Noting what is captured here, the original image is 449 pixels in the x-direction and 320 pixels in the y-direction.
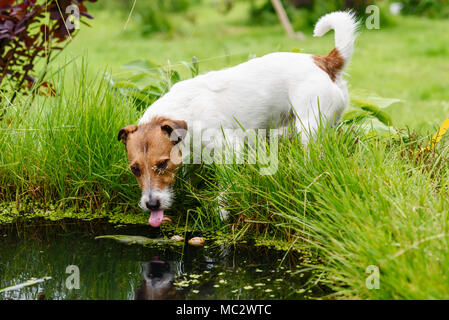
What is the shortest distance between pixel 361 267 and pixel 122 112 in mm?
2449

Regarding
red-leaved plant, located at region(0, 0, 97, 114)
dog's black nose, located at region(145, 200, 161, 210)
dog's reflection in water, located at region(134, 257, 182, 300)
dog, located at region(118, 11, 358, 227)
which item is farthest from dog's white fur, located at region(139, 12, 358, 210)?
red-leaved plant, located at region(0, 0, 97, 114)

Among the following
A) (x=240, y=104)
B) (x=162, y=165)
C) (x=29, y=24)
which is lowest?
(x=162, y=165)

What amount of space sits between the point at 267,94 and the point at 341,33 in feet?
2.54

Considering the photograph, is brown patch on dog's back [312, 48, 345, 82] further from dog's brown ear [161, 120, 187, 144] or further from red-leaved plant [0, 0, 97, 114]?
red-leaved plant [0, 0, 97, 114]

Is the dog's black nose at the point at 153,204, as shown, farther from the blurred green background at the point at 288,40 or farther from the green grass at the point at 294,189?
the blurred green background at the point at 288,40

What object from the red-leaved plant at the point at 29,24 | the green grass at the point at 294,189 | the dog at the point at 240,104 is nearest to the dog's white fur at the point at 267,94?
the dog at the point at 240,104

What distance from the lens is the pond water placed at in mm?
2865

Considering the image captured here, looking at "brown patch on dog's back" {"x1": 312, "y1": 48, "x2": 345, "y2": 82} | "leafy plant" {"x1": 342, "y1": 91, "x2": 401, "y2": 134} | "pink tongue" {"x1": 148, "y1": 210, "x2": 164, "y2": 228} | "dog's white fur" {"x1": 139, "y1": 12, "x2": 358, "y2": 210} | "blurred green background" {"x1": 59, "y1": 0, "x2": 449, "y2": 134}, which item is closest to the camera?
"pink tongue" {"x1": 148, "y1": 210, "x2": 164, "y2": 228}

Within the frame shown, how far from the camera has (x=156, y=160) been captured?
3.54 m

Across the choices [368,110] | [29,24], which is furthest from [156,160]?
[368,110]

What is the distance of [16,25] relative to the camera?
456 centimetres

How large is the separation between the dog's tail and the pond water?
1.71 metres

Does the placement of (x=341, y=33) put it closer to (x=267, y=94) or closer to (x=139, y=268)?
(x=267, y=94)

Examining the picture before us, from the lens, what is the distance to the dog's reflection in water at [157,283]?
2.83 m
